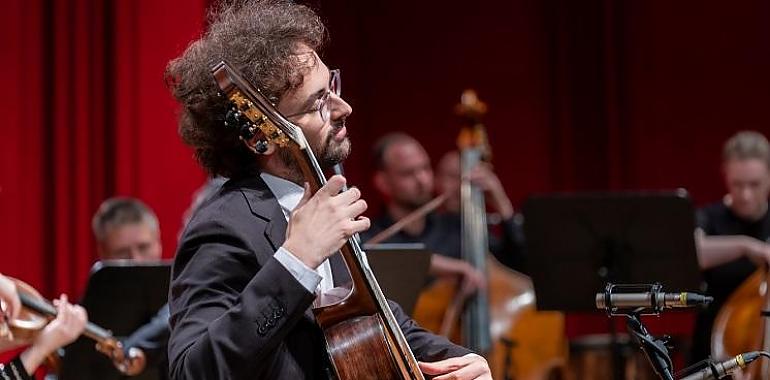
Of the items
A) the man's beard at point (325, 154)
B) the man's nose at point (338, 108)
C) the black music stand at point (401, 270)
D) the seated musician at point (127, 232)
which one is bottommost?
the black music stand at point (401, 270)

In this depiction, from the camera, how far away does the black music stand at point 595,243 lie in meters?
4.71

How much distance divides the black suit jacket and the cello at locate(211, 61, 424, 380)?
8cm

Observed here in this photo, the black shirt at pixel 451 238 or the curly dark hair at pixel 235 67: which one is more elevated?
the curly dark hair at pixel 235 67

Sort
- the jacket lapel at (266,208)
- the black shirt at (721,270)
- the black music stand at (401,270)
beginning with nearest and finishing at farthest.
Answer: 1. the jacket lapel at (266,208)
2. the black music stand at (401,270)
3. the black shirt at (721,270)

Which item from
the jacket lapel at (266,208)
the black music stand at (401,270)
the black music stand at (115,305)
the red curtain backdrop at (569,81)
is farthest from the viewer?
the red curtain backdrop at (569,81)

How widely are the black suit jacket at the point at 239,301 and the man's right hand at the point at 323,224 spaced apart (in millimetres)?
52

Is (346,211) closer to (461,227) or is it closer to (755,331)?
(755,331)

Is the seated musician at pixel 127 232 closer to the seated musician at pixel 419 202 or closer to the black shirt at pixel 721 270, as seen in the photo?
the seated musician at pixel 419 202

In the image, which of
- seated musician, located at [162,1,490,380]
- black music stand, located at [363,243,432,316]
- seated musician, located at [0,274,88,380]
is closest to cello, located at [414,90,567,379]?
black music stand, located at [363,243,432,316]

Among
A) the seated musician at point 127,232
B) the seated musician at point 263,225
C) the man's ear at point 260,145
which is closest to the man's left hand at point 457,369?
the seated musician at point 263,225

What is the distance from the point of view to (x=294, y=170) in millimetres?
2584

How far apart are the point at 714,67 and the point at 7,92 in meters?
4.38

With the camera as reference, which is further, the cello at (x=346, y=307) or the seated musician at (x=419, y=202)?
the seated musician at (x=419, y=202)

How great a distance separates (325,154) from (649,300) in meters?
0.73
